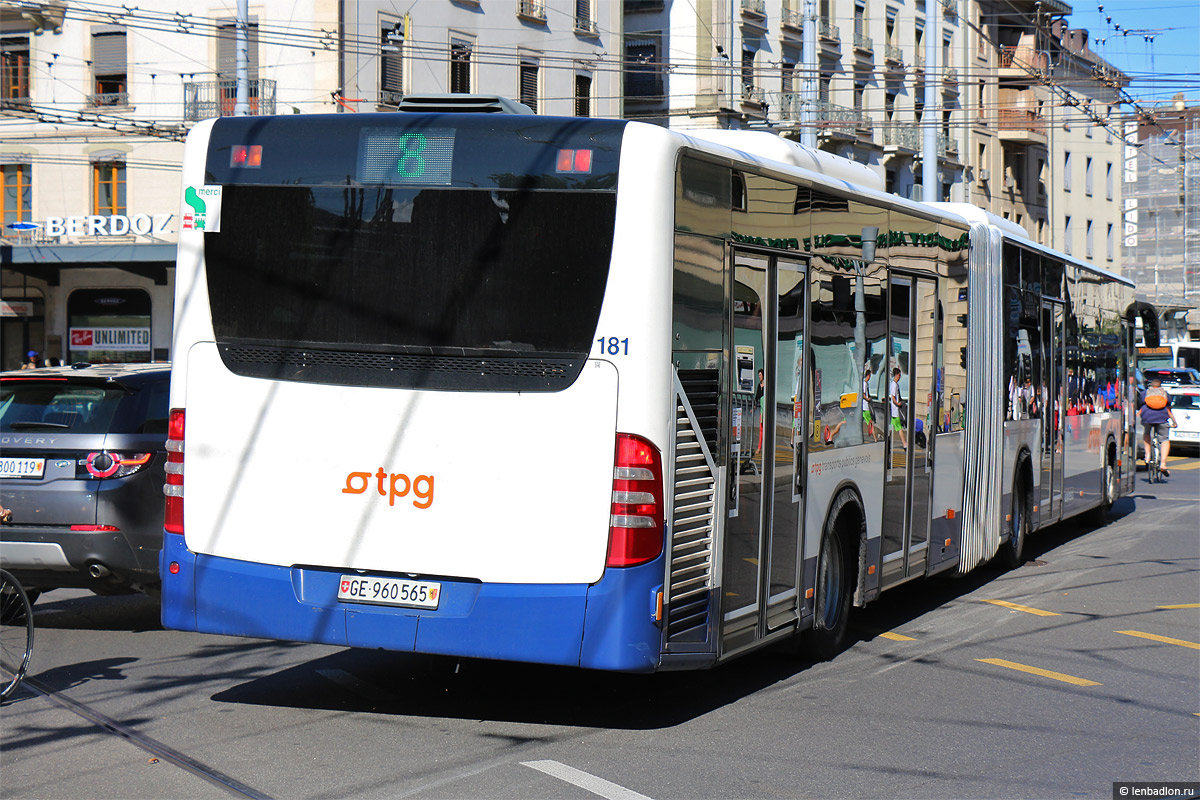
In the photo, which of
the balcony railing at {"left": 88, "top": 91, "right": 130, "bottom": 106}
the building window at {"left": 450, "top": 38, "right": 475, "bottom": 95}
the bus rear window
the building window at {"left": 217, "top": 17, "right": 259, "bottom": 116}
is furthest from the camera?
the building window at {"left": 450, "top": 38, "right": 475, "bottom": 95}

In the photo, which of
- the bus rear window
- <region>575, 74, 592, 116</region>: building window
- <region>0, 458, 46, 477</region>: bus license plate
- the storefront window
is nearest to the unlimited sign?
the storefront window

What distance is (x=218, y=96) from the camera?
35.1 metres

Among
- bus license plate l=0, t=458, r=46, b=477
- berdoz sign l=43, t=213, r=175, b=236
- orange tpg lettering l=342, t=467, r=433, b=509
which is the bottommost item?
bus license plate l=0, t=458, r=46, b=477

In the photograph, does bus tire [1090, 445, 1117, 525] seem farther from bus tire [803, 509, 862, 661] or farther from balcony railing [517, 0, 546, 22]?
balcony railing [517, 0, 546, 22]

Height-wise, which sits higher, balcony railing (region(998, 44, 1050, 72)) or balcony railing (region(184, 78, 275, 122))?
balcony railing (region(998, 44, 1050, 72))

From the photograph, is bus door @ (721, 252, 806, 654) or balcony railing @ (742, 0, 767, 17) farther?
balcony railing @ (742, 0, 767, 17)

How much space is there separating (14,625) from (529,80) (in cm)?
3381

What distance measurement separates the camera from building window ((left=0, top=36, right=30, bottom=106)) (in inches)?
1448

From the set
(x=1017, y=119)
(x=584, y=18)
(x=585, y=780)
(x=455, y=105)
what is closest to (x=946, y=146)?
(x=1017, y=119)

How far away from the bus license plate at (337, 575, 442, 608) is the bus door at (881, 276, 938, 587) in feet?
12.7

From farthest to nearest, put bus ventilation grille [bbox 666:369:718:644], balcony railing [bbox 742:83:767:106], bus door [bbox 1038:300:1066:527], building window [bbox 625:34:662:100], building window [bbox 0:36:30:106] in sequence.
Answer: balcony railing [bbox 742:83:767:106] < building window [bbox 625:34:662:100] < building window [bbox 0:36:30:106] < bus door [bbox 1038:300:1066:527] < bus ventilation grille [bbox 666:369:718:644]

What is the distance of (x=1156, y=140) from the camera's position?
67.7 m

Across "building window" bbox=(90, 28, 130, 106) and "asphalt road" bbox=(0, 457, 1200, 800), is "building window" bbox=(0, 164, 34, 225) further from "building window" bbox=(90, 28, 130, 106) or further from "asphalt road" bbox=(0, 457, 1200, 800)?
"asphalt road" bbox=(0, 457, 1200, 800)

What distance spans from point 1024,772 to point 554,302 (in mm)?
2810
